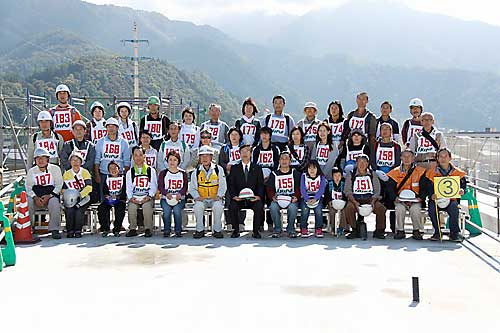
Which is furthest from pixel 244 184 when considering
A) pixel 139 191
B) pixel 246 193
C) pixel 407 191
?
pixel 407 191

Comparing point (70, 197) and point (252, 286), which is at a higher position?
point (70, 197)

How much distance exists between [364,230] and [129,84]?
275 ft

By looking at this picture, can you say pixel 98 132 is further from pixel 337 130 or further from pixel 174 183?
pixel 337 130

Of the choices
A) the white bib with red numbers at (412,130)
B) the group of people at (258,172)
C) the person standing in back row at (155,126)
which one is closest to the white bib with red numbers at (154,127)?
the person standing in back row at (155,126)

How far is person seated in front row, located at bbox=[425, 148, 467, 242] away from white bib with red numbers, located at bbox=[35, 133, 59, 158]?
5813mm

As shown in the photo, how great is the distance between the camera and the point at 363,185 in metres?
8.74

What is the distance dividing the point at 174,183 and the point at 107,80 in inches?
3249

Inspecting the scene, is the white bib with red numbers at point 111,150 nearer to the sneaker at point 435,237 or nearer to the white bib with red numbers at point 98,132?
the white bib with red numbers at point 98,132

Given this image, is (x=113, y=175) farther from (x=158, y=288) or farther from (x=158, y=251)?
(x=158, y=288)

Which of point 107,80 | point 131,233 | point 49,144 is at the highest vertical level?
point 107,80

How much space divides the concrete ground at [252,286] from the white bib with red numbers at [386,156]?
50.8 inches

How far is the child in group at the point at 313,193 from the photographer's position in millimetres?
8820

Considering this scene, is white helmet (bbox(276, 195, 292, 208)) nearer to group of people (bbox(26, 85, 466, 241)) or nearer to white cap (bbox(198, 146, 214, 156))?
group of people (bbox(26, 85, 466, 241))

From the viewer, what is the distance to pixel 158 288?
5.81m
